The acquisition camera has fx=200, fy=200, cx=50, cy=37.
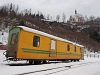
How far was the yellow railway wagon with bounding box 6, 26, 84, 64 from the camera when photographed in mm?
16375

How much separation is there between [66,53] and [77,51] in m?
6.02

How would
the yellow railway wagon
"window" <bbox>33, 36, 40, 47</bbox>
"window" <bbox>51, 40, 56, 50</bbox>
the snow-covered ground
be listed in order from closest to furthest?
1. the snow-covered ground
2. the yellow railway wagon
3. "window" <bbox>33, 36, 40, 47</bbox>
4. "window" <bbox>51, 40, 56, 50</bbox>

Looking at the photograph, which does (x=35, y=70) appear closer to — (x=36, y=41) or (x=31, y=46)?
(x=31, y=46)

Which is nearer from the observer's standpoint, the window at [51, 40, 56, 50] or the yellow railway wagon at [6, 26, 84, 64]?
the yellow railway wagon at [6, 26, 84, 64]

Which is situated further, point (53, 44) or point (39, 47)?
point (53, 44)

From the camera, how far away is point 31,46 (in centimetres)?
1745

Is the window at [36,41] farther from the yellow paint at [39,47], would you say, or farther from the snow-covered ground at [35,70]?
the snow-covered ground at [35,70]

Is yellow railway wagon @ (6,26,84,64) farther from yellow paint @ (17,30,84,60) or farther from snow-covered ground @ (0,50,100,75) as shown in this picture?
snow-covered ground @ (0,50,100,75)

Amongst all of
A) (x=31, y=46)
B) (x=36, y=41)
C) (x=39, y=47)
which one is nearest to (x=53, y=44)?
(x=39, y=47)

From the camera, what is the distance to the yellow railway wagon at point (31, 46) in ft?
53.7

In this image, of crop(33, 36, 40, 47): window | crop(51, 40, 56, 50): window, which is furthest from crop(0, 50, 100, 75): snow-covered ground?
crop(51, 40, 56, 50): window

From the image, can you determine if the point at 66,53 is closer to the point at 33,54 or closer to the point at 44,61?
the point at 44,61

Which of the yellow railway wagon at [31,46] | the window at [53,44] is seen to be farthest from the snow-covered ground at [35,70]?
the window at [53,44]

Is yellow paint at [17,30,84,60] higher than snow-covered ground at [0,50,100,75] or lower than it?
higher
